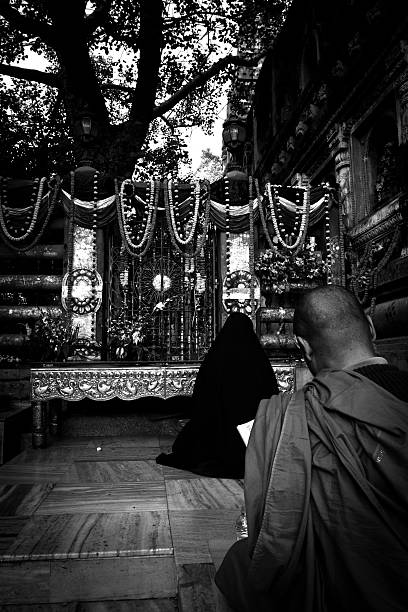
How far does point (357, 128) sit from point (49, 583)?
35.7ft

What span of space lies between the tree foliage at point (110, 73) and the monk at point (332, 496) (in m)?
9.92

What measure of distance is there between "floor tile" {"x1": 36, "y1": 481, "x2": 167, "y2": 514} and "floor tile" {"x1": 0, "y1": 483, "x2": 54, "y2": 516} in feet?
0.24

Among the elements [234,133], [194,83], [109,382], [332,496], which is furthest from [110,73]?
[332,496]

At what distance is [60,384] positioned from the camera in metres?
6.96

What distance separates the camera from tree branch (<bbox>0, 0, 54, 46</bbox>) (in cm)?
1184

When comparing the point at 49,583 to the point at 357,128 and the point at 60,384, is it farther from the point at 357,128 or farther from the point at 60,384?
the point at 357,128

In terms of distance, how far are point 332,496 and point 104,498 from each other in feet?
11.4

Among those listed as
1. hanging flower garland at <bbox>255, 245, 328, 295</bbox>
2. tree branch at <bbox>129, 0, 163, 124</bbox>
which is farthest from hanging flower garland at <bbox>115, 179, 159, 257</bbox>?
tree branch at <bbox>129, 0, 163, 124</bbox>

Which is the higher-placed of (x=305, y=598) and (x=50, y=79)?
(x=50, y=79)

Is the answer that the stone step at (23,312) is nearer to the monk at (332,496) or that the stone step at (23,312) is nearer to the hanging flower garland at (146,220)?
the hanging flower garland at (146,220)

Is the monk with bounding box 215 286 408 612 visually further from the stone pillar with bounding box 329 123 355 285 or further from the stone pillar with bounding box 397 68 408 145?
the stone pillar with bounding box 329 123 355 285

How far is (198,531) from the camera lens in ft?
12.0

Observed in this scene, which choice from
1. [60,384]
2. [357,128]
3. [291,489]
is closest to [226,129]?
[357,128]

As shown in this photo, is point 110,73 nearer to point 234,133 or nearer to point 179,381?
point 234,133
